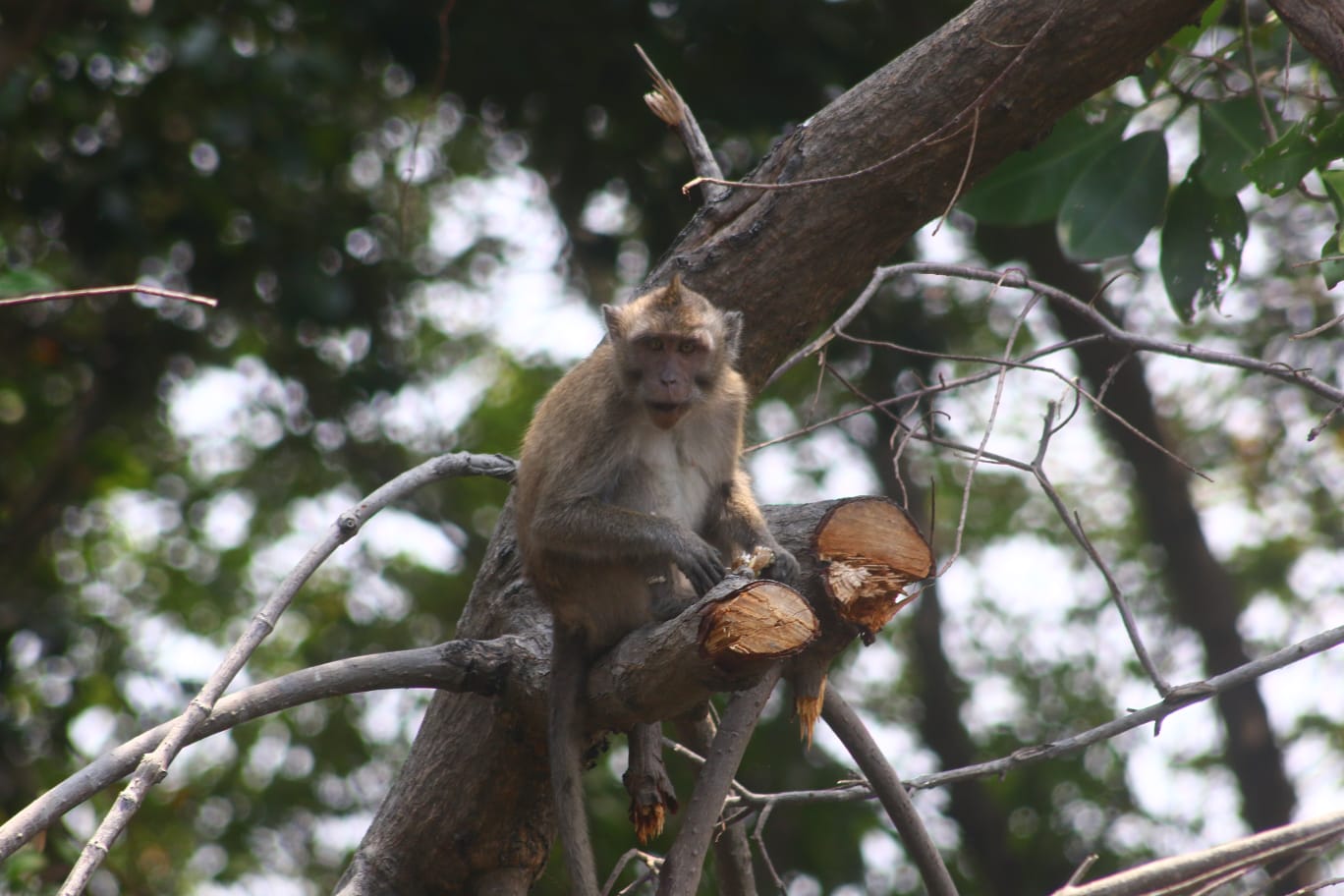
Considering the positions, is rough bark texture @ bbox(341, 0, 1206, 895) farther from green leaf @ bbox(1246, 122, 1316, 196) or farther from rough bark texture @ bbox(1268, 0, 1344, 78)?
green leaf @ bbox(1246, 122, 1316, 196)

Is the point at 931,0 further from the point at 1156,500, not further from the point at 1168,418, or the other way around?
the point at 1168,418

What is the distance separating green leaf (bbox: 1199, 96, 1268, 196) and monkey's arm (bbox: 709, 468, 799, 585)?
2163mm

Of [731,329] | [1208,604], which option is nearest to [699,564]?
[731,329]

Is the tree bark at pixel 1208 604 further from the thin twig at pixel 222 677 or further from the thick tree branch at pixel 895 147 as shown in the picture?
the thin twig at pixel 222 677

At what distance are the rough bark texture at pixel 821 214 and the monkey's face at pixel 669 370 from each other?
310 mm

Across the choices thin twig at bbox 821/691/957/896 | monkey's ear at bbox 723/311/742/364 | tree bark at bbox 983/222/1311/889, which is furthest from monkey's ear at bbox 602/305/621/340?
tree bark at bbox 983/222/1311/889

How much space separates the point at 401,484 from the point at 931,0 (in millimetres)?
4901

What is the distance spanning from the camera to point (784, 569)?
3924 millimetres

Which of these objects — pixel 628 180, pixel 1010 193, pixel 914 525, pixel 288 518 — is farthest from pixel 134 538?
pixel 914 525

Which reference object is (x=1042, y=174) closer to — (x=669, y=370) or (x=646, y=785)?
(x=669, y=370)

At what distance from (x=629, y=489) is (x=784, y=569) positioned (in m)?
0.95

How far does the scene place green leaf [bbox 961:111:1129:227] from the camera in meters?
5.60

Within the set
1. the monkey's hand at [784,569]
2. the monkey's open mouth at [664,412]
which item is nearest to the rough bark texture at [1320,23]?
the monkey's hand at [784,569]

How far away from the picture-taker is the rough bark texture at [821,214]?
4.38m
